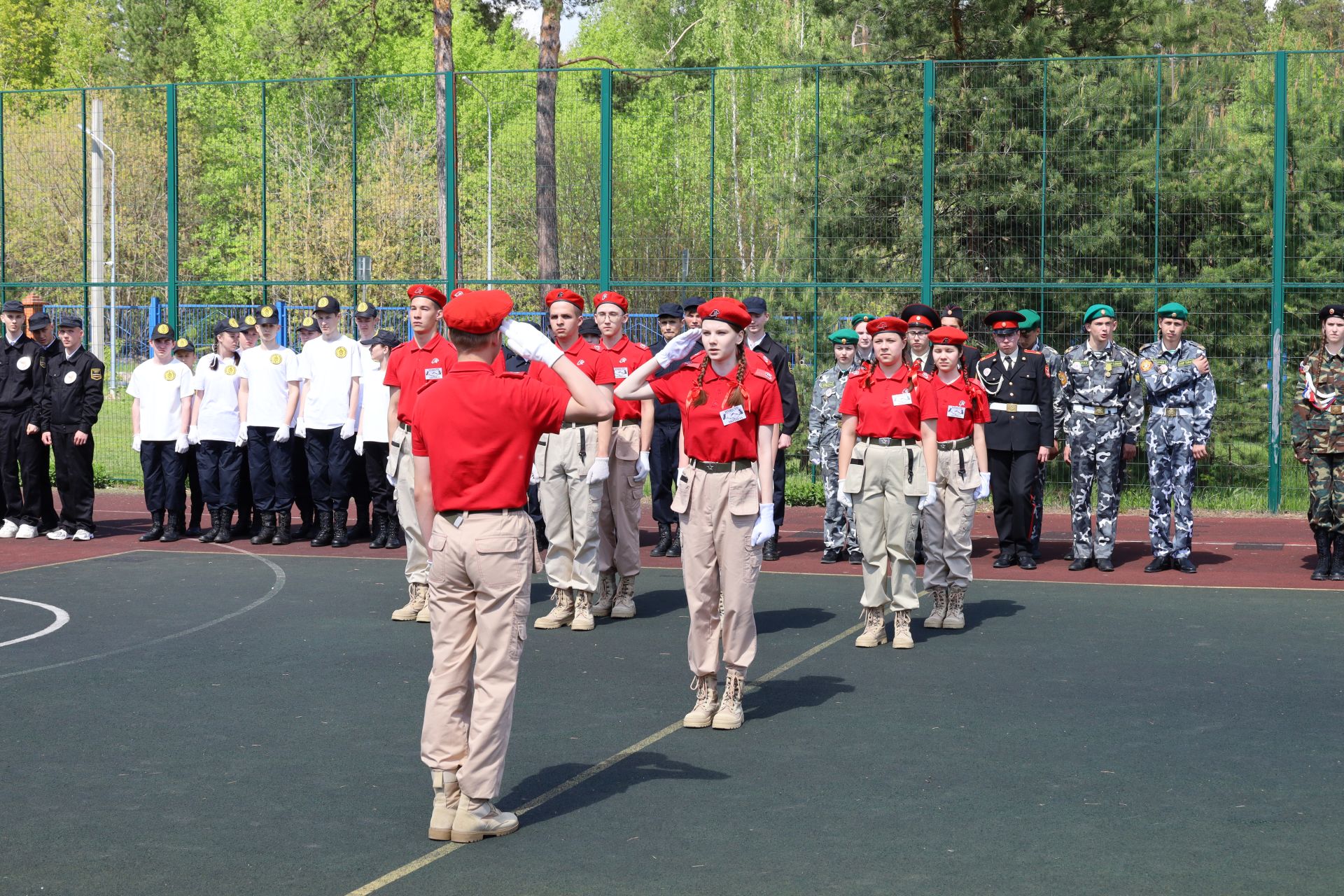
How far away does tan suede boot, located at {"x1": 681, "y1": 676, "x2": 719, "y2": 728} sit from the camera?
25.9 ft

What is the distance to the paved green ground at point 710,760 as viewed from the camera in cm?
569

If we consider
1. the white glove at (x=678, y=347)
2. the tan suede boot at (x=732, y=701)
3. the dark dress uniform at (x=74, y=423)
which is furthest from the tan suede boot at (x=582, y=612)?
the dark dress uniform at (x=74, y=423)

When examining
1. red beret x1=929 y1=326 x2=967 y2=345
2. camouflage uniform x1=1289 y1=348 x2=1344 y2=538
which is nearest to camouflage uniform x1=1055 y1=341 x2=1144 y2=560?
camouflage uniform x1=1289 y1=348 x2=1344 y2=538

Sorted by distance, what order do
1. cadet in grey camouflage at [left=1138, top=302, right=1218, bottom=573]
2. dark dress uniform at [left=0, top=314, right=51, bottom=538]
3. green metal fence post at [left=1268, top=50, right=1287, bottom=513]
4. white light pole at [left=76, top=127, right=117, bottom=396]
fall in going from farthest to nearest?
1. white light pole at [left=76, top=127, right=117, bottom=396]
2. green metal fence post at [left=1268, top=50, right=1287, bottom=513]
3. dark dress uniform at [left=0, top=314, right=51, bottom=538]
4. cadet in grey camouflage at [left=1138, top=302, right=1218, bottom=573]

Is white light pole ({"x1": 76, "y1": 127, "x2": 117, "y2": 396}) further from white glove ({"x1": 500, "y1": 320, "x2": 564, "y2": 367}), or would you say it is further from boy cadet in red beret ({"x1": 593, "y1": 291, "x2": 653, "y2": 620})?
white glove ({"x1": 500, "y1": 320, "x2": 564, "y2": 367})

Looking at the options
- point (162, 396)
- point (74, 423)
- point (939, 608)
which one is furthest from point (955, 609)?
point (74, 423)

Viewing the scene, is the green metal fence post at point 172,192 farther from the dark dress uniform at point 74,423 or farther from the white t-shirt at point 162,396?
the white t-shirt at point 162,396

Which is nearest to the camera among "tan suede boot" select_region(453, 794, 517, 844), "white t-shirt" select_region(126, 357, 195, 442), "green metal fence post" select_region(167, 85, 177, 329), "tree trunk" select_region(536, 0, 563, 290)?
"tan suede boot" select_region(453, 794, 517, 844)

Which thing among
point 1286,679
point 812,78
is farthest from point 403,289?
point 1286,679

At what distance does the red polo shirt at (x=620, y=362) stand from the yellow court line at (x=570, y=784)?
2274 mm

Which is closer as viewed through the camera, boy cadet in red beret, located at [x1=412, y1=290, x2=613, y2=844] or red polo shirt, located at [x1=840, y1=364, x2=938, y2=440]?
boy cadet in red beret, located at [x1=412, y1=290, x2=613, y2=844]

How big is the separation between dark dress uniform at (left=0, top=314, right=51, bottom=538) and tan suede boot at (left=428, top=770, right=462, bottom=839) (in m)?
11.6

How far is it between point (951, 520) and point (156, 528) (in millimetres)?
9153

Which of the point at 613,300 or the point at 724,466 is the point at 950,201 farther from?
the point at 724,466
